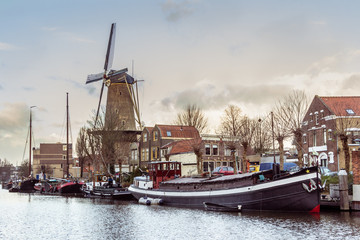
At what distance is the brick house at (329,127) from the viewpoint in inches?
2421

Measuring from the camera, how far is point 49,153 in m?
166

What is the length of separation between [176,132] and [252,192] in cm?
4903

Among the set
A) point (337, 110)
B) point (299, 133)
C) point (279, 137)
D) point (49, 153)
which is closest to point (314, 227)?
point (299, 133)

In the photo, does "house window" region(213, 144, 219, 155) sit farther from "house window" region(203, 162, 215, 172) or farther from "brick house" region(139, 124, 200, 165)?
"brick house" region(139, 124, 200, 165)

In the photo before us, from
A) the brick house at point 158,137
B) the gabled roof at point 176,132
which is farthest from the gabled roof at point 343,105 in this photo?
the gabled roof at point 176,132

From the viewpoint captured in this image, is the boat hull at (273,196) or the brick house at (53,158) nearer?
the boat hull at (273,196)

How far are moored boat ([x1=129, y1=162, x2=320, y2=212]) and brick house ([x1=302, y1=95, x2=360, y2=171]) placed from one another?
24.4 m

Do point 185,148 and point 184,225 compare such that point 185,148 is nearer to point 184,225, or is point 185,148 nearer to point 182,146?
point 182,146

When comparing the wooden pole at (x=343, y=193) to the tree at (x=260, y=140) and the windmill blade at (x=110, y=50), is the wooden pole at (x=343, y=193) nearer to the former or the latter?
the tree at (x=260, y=140)

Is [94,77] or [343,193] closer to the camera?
[343,193]

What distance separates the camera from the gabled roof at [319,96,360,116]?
6391 cm

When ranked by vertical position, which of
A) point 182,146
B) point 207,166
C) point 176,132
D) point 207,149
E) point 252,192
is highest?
point 176,132

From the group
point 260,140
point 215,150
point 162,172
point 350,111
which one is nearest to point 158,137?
point 215,150

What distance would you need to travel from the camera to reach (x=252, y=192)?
117ft
